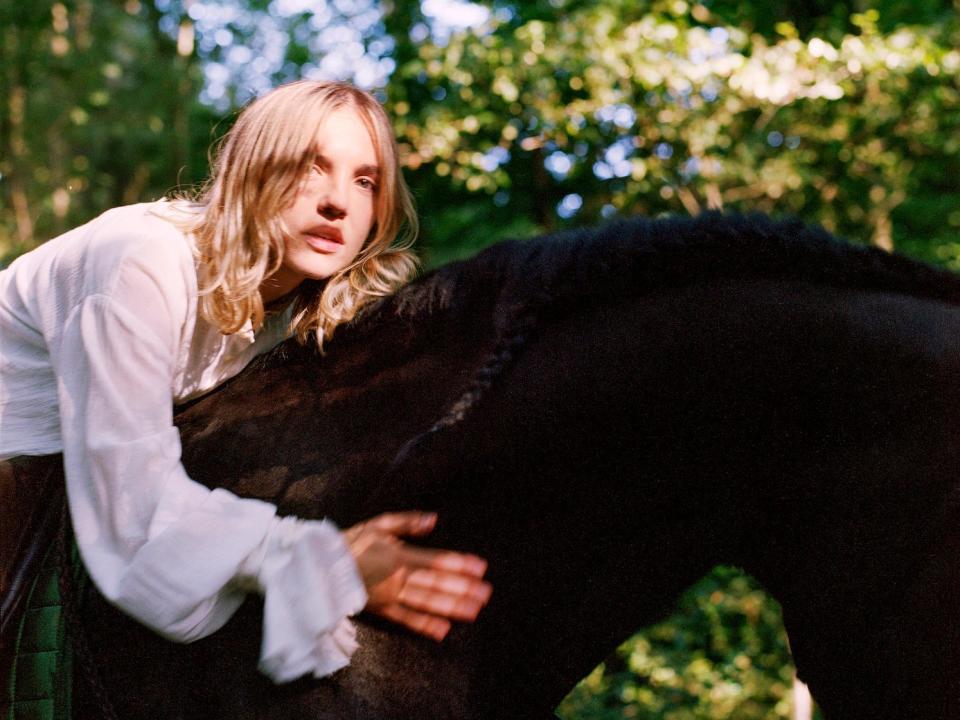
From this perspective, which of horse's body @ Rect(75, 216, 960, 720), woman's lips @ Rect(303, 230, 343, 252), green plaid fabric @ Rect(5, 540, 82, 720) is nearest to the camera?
horse's body @ Rect(75, 216, 960, 720)

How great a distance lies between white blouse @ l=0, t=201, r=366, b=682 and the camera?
136 centimetres

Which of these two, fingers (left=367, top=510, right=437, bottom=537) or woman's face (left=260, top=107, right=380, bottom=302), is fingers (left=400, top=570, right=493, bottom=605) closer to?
fingers (left=367, top=510, right=437, bottom=537)

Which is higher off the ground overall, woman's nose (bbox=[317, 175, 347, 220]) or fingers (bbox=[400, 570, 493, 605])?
woman's nose (bbox=[317, 175, 347, 220])

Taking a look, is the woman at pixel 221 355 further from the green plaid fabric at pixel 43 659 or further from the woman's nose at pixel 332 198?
the green plaid fabric at pixel 43 659

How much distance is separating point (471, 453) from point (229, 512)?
0.40m

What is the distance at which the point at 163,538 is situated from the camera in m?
1.37

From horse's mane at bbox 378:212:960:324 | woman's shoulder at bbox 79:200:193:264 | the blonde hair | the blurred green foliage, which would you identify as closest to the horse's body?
horse's mane at bbox 378:212:960:324

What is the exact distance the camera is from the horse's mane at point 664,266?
55.2 inches

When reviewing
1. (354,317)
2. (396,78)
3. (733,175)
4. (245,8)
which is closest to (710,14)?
(733,175)

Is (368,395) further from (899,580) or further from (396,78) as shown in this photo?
(396,78)

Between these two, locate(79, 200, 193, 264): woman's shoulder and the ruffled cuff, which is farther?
locate(79, 200, 193, 264): woman's shoulder

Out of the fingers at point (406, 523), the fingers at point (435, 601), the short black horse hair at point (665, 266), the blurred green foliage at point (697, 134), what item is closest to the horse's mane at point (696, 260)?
the short black horse hair at point (665, 266)

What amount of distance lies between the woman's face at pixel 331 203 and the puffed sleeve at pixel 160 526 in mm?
356

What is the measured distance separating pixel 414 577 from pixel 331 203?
0.81 meters
